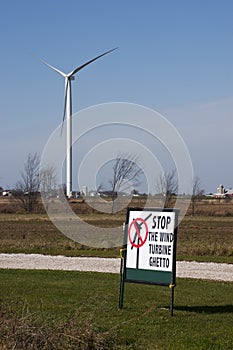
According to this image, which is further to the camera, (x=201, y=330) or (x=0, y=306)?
(x=201, y=330)

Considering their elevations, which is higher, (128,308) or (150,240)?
(150,240)

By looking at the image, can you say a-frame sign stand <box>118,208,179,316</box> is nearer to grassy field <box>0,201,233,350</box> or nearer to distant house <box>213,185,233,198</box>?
grassy field <box>0,201,233,350</box>

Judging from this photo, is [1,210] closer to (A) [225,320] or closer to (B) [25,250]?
(B) [25,250]

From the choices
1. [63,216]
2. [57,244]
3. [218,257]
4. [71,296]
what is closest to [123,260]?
[71,296]

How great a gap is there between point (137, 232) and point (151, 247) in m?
0.40

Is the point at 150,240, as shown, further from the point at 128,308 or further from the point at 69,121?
the point at 69,121

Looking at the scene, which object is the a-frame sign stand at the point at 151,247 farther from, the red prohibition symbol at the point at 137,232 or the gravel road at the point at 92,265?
the gravel road at the point at 92,265

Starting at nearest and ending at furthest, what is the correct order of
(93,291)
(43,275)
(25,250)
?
(93,291) < (43,275) < (25,250)

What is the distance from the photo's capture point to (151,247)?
44.7ft

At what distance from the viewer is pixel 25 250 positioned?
32.4 meters

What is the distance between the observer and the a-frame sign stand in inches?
526

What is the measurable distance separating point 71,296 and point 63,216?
5597cm

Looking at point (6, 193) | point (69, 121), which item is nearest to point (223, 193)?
point (6, 193)

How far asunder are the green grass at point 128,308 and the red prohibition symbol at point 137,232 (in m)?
1.24
